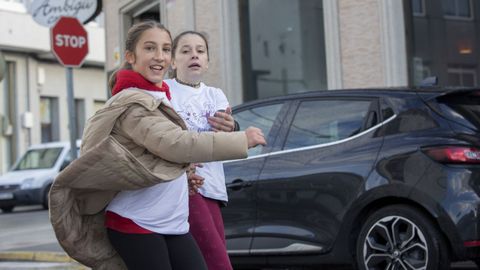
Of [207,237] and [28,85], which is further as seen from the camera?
[28,85]

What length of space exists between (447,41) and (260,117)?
19.8 feet

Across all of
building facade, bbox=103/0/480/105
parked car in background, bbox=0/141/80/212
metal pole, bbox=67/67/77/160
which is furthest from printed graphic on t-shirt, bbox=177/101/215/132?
parked car in background, bbox=0/141/80/212

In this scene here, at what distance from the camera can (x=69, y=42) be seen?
10555mm

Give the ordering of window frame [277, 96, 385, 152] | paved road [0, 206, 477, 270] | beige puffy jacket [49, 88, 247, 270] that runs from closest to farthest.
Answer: beige puffy jacket [49, 88, 247, 270] < window frame [277, 96, 385, 152] < paved road [0, 206, 477, 270]

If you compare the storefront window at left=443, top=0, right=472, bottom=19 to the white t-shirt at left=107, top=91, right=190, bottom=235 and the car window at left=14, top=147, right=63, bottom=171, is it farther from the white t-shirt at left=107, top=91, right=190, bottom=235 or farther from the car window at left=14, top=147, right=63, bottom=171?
the car window at left=14, top=147, right=63, bottom=171

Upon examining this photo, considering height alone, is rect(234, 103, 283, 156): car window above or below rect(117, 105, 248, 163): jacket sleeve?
above

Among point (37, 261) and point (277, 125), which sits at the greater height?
point (277, 125)

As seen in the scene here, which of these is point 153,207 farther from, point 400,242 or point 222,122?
point 400,242

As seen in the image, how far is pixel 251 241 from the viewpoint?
252 inches

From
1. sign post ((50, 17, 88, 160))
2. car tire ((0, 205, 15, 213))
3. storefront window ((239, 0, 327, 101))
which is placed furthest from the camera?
car tire ((0, 205, 15, 213))

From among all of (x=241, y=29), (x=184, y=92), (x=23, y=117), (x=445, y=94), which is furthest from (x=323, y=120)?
(x=23, y=117)

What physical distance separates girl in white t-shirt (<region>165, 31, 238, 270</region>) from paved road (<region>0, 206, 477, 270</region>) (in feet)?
11.7

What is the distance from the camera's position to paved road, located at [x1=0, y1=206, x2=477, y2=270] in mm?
8359

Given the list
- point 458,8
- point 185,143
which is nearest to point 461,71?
point 458,8
